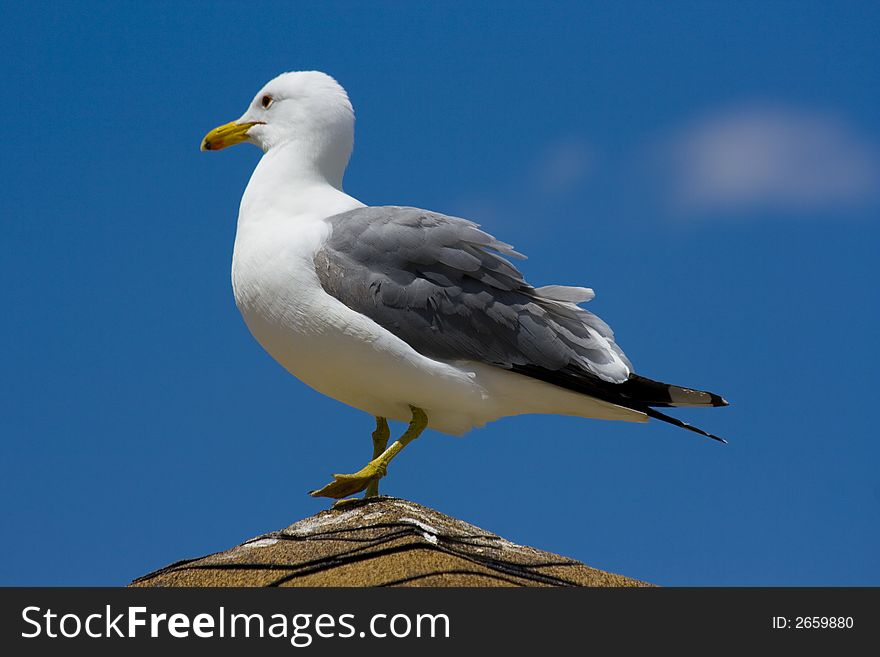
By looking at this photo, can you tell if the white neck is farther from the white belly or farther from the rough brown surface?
the rough brown surface

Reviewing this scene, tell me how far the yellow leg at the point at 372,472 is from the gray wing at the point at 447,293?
58 centimetres

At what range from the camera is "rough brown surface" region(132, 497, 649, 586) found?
7371 mm

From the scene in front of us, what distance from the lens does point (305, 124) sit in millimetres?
9984

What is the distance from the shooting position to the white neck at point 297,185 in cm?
954

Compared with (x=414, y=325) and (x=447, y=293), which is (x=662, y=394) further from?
(x=414, y=325)

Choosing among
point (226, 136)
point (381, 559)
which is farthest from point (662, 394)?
point (226, 136)

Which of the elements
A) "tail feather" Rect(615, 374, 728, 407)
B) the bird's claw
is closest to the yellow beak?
the bird's claw

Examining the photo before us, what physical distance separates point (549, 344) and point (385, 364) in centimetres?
132

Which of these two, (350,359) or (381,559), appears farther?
(350,359)

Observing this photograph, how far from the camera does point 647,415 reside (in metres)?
9.21

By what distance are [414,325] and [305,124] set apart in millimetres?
2234

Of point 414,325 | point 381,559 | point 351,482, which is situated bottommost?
point 381,559

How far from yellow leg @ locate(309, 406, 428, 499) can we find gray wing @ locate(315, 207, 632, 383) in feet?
1.92

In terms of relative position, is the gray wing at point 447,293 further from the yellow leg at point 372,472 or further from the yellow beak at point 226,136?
the yellow beak at point 226,136
